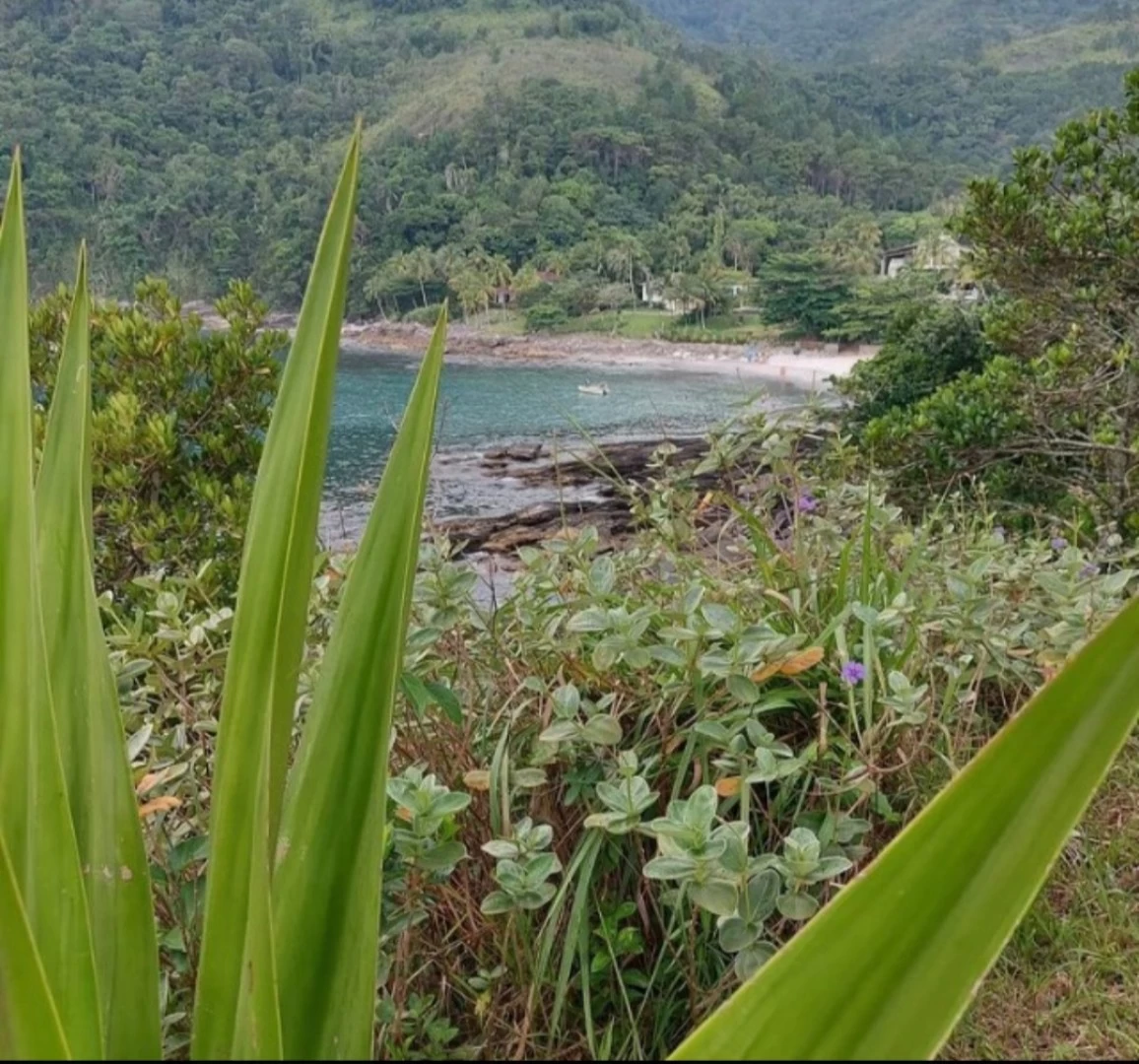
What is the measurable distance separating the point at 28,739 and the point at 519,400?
75.9 feet

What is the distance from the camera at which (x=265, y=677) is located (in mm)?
501

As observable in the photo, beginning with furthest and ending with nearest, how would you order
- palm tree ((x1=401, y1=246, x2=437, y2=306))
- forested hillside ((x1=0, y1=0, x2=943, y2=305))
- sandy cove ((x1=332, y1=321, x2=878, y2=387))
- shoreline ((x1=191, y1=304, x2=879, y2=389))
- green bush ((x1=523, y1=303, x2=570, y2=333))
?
forested hillside ((x1=0, y1=0, x2=943, y2=305)) < green bush ((x1=523, y1=303, x2=570, y2=333)) < palm tree ((x1=401, y1=246, x2=437, y2=306)) < sandy cove ((x1=332, y1=321, x2=878, y2=387)) < shoreline ((x1=191, y1=304, x2=879, y2=389))

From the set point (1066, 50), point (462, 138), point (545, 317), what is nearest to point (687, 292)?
point (545, 317)

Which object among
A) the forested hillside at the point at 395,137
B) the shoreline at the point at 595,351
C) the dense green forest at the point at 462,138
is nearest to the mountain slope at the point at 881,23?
the dense green forest at the point at 462,138

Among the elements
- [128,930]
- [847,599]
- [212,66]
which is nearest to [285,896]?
[128,930]

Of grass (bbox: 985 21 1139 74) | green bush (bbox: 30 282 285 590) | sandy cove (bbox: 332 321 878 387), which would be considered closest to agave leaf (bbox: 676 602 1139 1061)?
green bush (bbox: 30 282 285 590)

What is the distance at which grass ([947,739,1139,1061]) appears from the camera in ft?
3.31

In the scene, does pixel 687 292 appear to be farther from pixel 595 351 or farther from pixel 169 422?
pixel 169 422

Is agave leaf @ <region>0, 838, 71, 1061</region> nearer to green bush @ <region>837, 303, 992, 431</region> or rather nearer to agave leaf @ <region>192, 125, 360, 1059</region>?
agave leaf @ <region>192, 125, 360, 1059</region>

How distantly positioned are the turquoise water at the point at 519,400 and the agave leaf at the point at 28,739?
442 centimetres

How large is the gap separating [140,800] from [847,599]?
1074mm

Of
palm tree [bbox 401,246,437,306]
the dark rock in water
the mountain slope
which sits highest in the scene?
the mountain slope

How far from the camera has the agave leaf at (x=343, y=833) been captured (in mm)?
507

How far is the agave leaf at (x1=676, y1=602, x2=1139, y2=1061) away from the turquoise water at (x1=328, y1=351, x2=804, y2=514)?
191 inches
